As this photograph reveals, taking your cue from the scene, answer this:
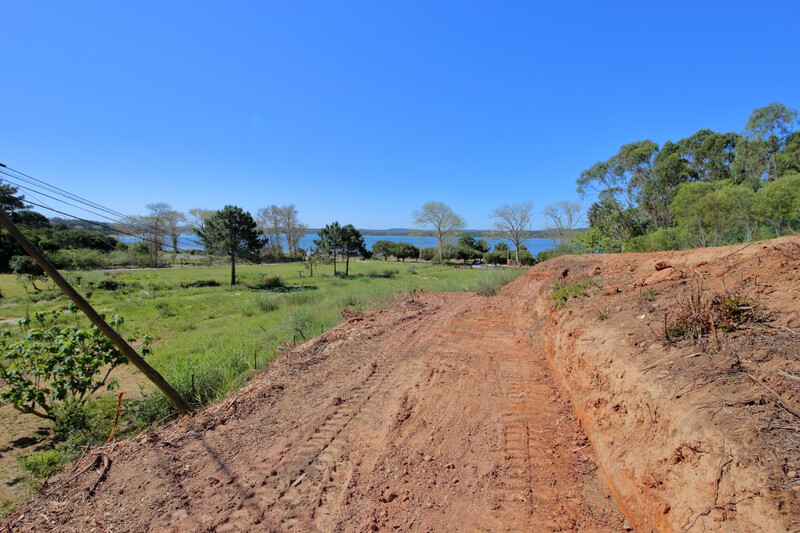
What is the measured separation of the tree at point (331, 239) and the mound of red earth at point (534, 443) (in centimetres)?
3591

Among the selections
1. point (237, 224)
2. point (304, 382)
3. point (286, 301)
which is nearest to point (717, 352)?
point (304, 382)

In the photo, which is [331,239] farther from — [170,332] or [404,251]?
[404,251]

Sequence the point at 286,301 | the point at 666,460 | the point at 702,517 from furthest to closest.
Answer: the point at 286,301
the point at 666,460
the point at 702,517

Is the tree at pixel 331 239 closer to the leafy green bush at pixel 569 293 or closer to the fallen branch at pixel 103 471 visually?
the leafy green bush at pixel 569 293

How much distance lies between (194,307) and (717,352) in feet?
81.6

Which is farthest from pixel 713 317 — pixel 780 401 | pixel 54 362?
pixel 54 362

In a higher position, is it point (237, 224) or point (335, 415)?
point (237, 224)

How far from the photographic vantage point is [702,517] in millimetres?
2064

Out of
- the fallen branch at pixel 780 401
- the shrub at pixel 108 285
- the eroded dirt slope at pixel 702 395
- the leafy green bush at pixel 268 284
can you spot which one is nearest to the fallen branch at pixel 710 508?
the eroded dirt slope at pixel 702 395

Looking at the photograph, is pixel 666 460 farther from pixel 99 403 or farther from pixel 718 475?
pixel 99 403

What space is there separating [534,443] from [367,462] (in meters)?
1.95

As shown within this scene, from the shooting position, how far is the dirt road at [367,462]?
3.02m

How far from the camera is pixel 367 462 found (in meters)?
3.71

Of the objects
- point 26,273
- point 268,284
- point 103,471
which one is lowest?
point 103,471
